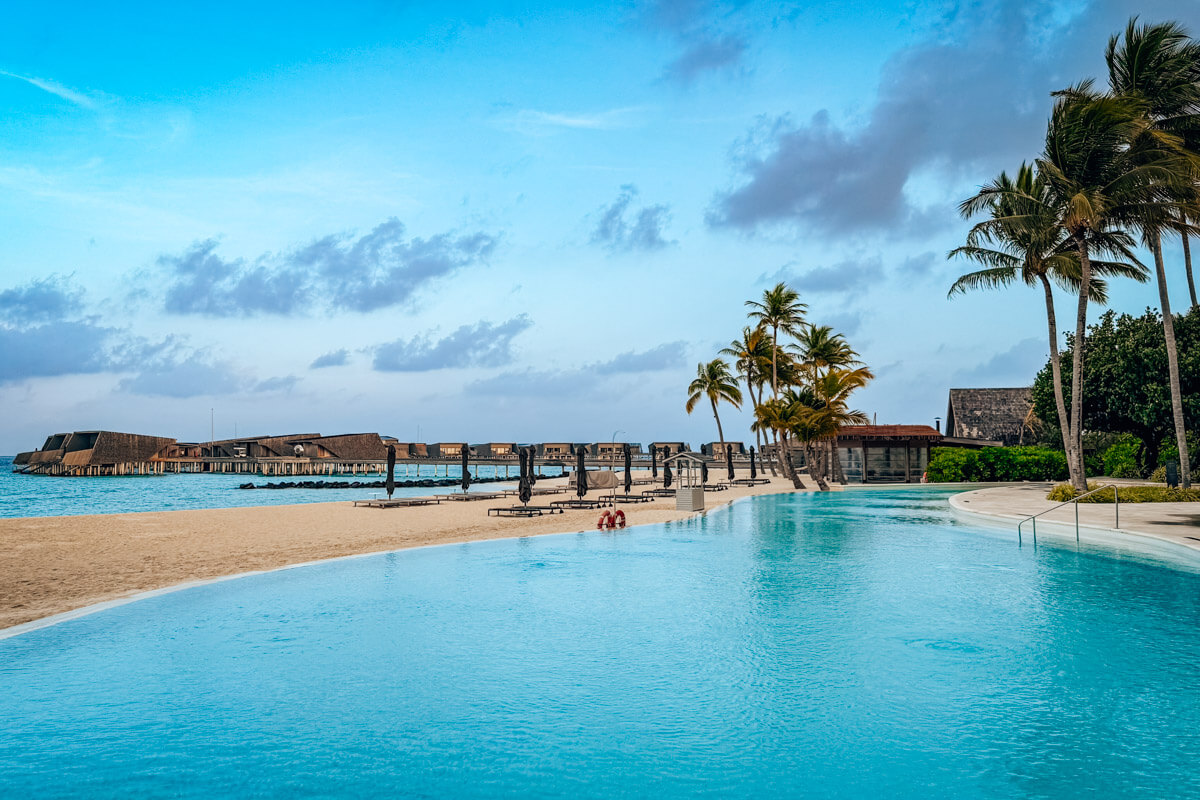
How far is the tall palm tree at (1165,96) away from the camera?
2145 centimetres

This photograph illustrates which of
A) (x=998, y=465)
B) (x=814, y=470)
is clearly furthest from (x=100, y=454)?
(x=998, y=465)

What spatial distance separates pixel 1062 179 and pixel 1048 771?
21966mm

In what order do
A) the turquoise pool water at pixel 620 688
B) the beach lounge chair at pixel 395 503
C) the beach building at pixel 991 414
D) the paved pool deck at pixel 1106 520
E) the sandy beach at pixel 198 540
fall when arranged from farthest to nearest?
the beach building at pixel 991 414, the beach lounge chair at pixel 395 503, the paved pool deck at pixel 1106 520, the sandy beach at pixel 198 540, the turquoise pool water at pixel 620 688

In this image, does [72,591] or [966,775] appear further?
[72,591]

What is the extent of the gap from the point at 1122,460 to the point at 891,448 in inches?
399

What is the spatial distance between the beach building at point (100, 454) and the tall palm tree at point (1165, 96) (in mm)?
110706

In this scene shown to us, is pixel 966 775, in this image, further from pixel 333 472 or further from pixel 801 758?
pixel 333 472

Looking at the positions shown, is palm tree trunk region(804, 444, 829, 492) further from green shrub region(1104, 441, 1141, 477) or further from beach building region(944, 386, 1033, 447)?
beach building region(944, 386, 1033, 447)

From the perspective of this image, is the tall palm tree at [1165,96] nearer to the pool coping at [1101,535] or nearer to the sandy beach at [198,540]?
the pool coping at [1101,535]

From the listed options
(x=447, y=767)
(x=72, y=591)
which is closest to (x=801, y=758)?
(x=447, y=767)

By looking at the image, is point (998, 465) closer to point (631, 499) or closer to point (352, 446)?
point (631, 499)

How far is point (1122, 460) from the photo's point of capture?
34.8 metres

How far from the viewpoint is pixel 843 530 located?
1930 centimetres

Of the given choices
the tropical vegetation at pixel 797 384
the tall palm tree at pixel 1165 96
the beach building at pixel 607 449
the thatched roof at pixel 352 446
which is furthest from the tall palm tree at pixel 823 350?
the thatched roof at pixel 352 446
